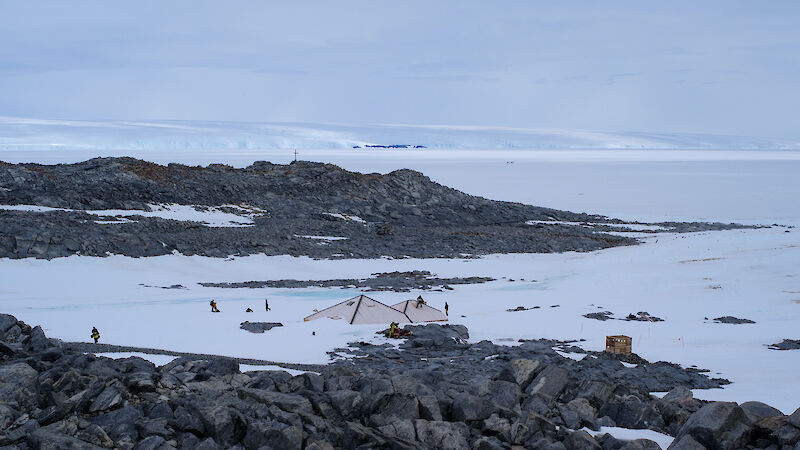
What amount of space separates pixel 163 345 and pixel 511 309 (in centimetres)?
1233

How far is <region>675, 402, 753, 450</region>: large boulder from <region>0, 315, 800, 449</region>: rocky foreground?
1 cm

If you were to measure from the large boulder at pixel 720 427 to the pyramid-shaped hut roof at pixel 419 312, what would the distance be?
15.0 meters

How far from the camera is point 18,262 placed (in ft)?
106

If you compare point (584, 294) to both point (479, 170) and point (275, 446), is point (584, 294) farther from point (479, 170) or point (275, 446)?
point (479, 170)

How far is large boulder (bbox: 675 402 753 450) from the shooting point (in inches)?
408

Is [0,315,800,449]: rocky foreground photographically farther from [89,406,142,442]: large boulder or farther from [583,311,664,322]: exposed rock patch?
[583,311,664,322]: exposed rock patch

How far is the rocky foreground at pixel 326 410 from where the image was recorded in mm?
9797

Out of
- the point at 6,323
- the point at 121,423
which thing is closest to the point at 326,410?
the point at 121,423

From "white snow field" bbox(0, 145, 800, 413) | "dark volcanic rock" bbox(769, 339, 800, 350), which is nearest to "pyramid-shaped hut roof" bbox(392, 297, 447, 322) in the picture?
"white snow field" bbox(0, 145, 800, 413)

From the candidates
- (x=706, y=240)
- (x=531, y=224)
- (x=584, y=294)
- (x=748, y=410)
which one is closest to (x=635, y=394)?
(x=748, y=410)

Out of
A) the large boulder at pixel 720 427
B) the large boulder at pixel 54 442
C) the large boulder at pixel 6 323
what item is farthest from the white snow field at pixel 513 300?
the large boulder at pixel 54 442

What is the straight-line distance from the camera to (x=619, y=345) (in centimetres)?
2116

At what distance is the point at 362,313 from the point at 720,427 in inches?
610

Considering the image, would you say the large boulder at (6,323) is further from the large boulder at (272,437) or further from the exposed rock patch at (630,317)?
the exposed rock patch at (630,317)
